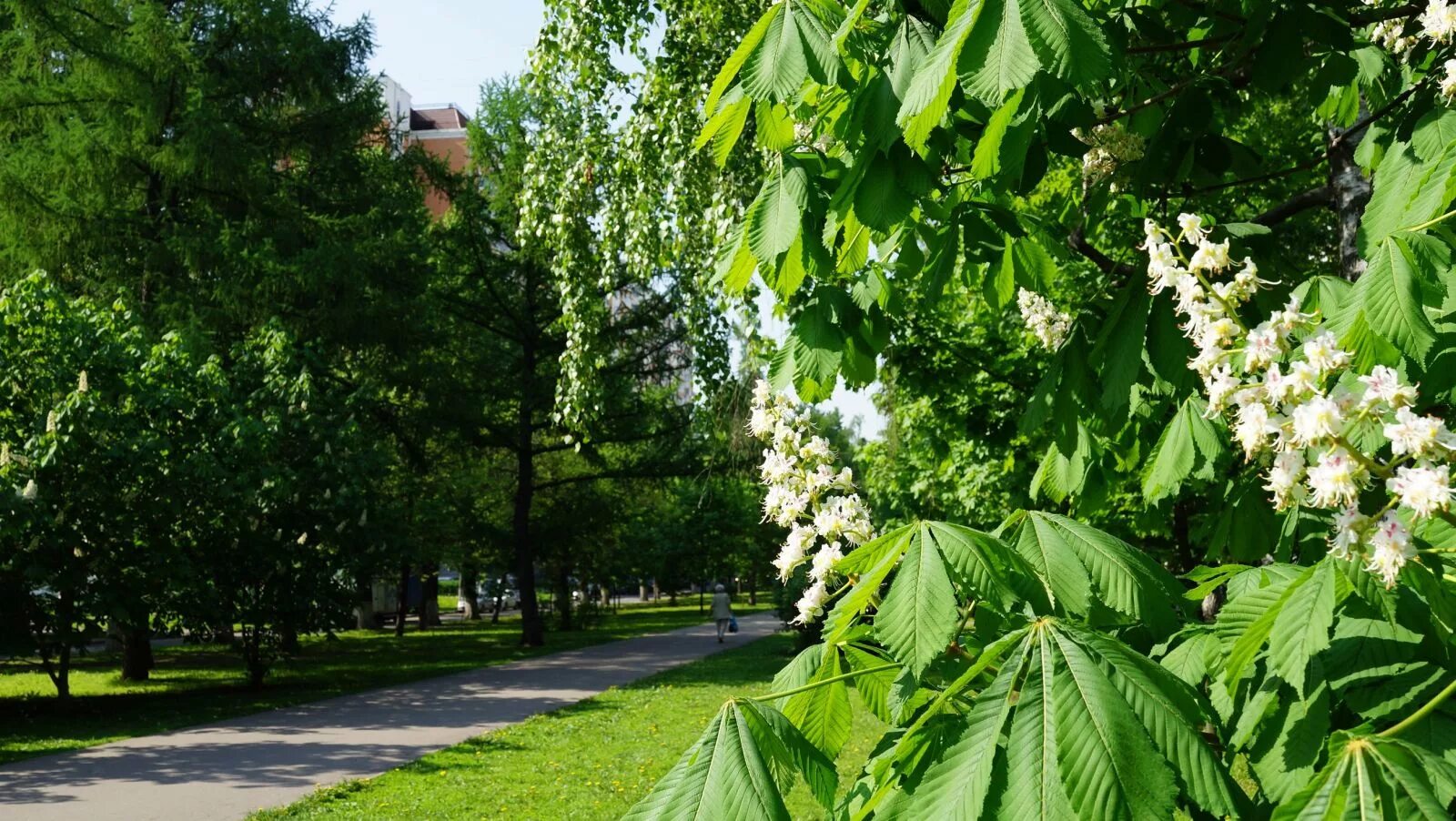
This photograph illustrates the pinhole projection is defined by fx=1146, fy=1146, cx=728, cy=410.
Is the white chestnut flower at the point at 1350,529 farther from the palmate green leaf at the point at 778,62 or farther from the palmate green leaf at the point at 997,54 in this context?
the palmate green leaf at the point at 778,62

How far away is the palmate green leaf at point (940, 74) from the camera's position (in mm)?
1759

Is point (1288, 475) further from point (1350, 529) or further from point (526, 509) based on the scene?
point (526, 509)

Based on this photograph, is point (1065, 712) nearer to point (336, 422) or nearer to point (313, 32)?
point (336, 422)

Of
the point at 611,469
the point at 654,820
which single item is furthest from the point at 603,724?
the point at 611,469

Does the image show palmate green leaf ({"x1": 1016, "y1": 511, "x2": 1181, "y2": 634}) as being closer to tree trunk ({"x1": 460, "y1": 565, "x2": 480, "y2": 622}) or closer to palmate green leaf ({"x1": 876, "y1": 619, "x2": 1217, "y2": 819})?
palmate green leaf ({"x1": 876, "y1": 619, "x2": 1217, "y2": 819})

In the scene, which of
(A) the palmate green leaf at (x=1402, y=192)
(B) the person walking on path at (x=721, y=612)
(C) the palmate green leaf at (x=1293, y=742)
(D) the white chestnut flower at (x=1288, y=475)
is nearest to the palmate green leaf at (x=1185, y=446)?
(A) the palmate green leaf at (x=1402, y=192)

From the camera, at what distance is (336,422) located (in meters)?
17.0

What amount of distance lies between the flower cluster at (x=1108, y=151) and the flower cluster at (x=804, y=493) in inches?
45.2

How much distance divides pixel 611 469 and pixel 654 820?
2512cm

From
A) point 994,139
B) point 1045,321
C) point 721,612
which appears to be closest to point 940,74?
point 994,139

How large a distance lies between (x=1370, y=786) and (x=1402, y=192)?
1.63 metres

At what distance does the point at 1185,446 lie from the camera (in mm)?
2455

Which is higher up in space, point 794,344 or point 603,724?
point 794,344

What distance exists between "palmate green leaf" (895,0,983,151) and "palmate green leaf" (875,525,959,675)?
0.71m
